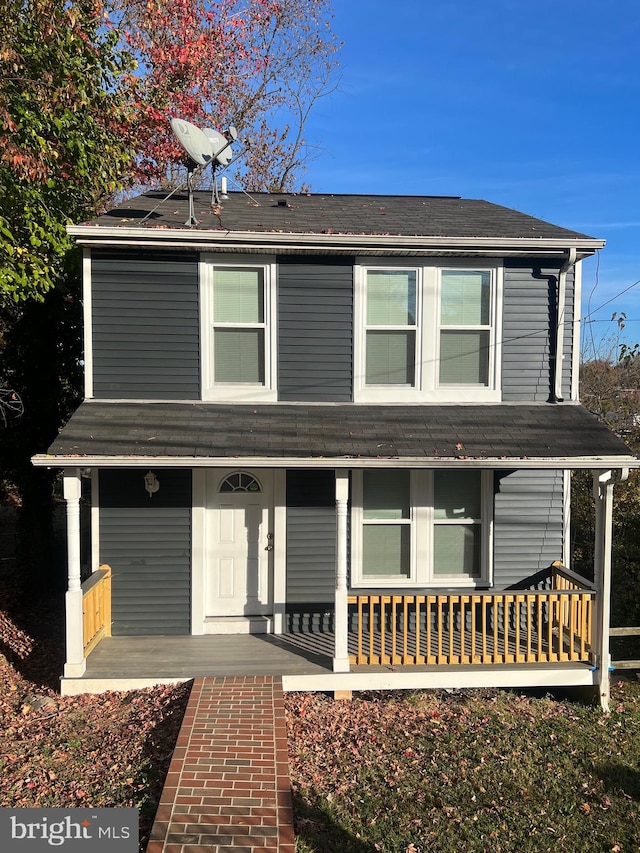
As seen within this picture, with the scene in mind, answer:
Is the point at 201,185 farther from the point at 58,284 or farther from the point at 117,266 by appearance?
the point at 117,266

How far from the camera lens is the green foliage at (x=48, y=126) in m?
6.93

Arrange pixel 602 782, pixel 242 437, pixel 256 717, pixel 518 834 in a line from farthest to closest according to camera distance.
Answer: pixel 242 437
pixel 256 717
pixel 602 782
pixel 518 834

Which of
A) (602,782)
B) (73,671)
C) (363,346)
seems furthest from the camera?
(363,346)

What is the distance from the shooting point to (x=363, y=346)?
301 inches

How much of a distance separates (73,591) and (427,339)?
545 centimetres

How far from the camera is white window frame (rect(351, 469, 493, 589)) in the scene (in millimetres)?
7672

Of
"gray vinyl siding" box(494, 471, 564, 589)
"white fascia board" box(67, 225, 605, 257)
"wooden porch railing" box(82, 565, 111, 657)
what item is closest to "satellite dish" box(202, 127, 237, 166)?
"white fascia board" box(67, 225, 605, 257)

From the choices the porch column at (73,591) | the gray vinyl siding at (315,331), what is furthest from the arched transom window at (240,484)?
the porch column at (73,591)

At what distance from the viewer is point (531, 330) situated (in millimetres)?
7812

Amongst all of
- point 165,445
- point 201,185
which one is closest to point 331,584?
point 165,445

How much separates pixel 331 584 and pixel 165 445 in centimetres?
297

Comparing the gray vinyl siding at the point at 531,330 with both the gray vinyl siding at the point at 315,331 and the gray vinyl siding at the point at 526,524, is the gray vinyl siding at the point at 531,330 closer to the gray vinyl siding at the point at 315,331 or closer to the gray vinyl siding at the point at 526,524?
the gray vinyl siding at the point at 526,524

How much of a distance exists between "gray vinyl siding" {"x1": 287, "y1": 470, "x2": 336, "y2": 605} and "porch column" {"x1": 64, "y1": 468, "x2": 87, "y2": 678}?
2.63m

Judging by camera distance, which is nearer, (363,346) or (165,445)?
(165,445)
